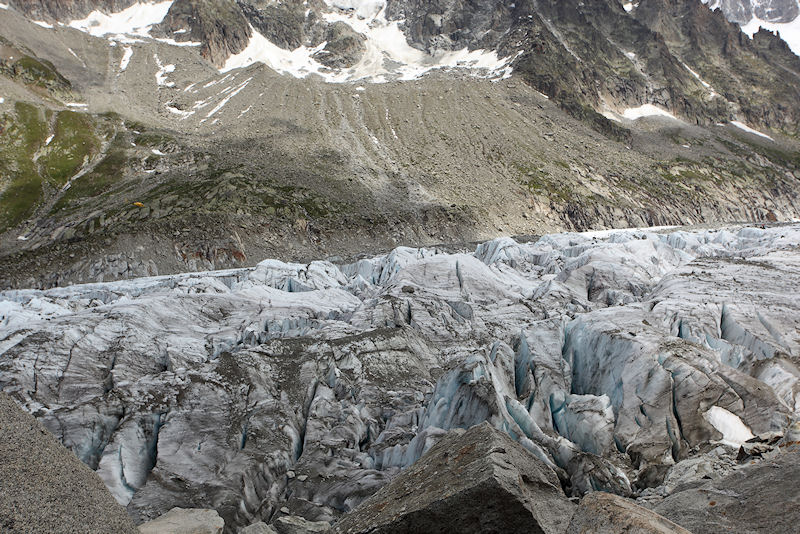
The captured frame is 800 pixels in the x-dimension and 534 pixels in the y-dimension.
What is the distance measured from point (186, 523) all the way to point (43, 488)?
3.69 m

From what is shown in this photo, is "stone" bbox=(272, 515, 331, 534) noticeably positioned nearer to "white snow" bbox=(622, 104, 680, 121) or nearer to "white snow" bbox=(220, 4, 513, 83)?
"white snow" bbox=(220, 4, 513, 83)

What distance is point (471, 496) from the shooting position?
6738 millimetres

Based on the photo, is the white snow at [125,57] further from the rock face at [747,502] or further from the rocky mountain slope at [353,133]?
the rock face at [747,502]

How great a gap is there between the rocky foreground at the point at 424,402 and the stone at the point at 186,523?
1079mm

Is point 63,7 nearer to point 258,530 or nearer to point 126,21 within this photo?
point 126,21

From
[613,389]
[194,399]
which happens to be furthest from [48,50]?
[613,389]

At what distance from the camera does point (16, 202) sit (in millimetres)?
57844

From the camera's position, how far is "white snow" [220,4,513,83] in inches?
5374

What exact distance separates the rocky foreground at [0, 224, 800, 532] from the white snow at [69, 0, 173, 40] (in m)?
150

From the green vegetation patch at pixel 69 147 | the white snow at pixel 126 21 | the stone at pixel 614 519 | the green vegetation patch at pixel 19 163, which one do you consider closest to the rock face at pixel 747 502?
the stone at pixel 614 519

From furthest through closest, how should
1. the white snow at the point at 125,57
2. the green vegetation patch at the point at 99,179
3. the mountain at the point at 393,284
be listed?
the white snow at the point at 125,57 < the green vegetation patch at the point at 99,179 < the mountain at the point at 393,284

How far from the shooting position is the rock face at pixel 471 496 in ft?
21.7

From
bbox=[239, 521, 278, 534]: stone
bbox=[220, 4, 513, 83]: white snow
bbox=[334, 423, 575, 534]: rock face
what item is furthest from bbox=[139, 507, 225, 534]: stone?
bbox=[220, 4, 513, 83]: white snow

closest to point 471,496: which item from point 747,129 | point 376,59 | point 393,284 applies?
point 393,284
